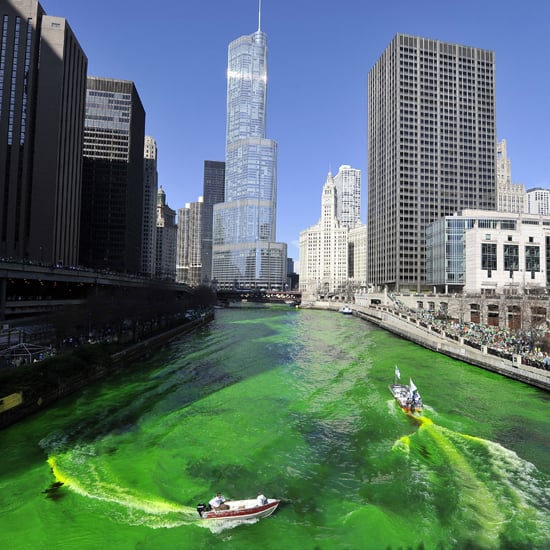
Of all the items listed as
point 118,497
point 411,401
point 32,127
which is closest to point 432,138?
point 32,127

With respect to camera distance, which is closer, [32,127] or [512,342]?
[512,342]

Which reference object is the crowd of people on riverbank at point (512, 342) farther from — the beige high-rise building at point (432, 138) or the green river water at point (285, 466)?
the beige high-rise building at point (432, 138)

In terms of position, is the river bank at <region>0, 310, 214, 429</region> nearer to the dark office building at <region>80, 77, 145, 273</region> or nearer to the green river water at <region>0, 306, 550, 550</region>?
the green river water at <region>0, 306, 550, 550</region>

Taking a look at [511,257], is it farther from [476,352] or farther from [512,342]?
[476,352]

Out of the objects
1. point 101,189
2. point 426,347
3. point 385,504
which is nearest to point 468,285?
point 426,347

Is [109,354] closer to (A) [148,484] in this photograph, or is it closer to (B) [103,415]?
(B) [103,415]

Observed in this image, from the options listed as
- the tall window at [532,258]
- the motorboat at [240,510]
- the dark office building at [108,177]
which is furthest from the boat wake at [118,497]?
the dark office building at [108,177]

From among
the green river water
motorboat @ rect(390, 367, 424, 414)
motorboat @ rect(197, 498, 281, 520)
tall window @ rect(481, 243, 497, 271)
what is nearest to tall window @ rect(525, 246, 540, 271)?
tall window @ rect(481, 243, 497, 271)
